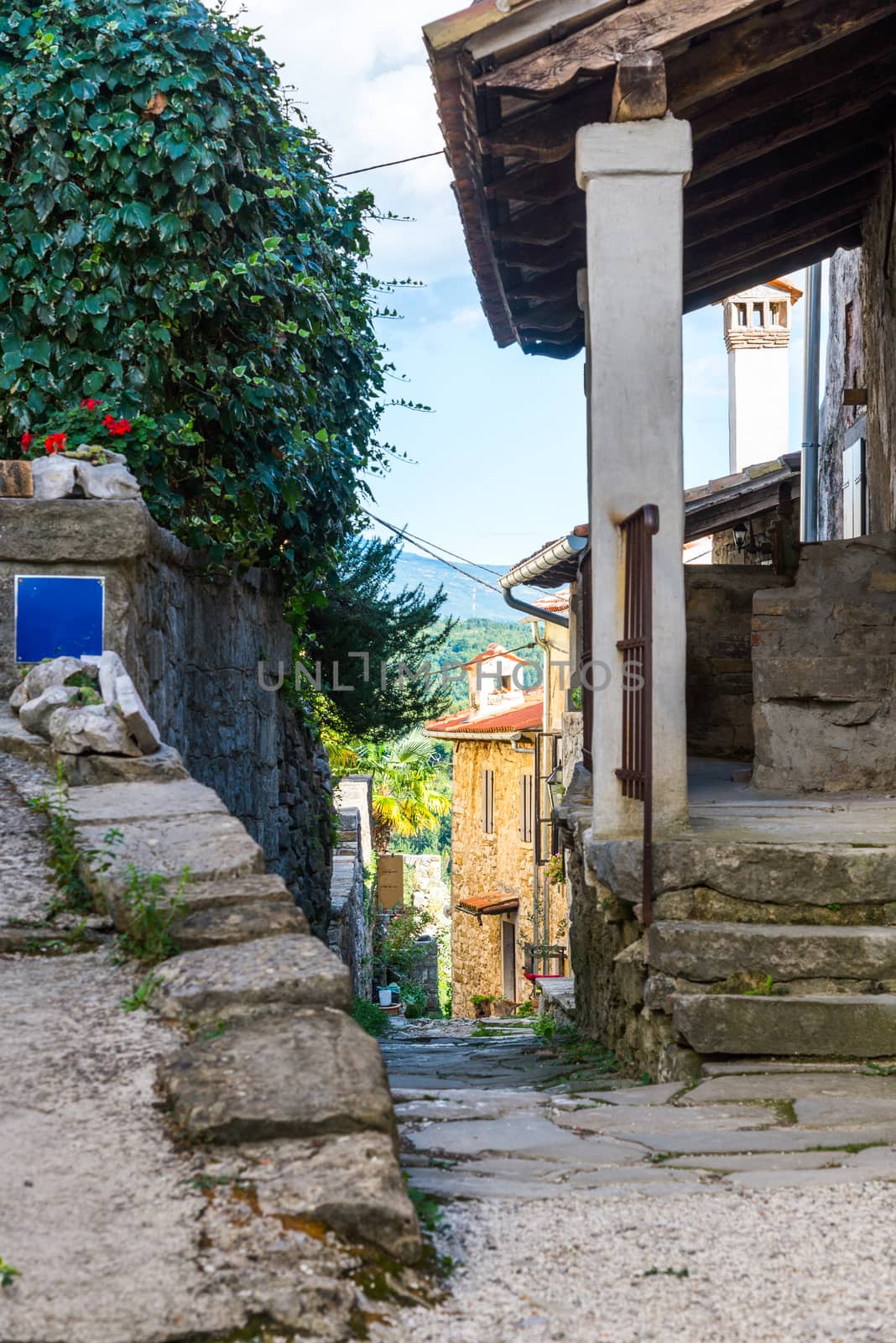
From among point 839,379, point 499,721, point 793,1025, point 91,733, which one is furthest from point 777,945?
point 499,721

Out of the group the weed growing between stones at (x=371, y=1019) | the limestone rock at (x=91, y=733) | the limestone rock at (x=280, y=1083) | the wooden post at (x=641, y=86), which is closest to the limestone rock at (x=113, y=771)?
the limestone rock at (x=91, y=733)

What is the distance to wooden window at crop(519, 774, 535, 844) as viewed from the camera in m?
19.3

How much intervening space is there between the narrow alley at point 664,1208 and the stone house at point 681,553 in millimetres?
384

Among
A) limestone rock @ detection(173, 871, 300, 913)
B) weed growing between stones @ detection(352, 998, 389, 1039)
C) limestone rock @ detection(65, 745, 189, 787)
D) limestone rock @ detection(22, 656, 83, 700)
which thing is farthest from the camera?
weed growing between stones @ detection(352, 998, 389, 1039)

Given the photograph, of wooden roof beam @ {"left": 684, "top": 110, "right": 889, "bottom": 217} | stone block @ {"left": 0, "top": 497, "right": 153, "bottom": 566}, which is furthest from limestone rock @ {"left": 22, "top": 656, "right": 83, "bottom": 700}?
wooden roof beam @ {"left": 684, "top": 110, "right": 889, "bottom": 217}

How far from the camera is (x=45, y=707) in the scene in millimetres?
3861

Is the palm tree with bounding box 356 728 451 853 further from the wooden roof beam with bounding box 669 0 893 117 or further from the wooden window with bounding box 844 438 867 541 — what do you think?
the wooden roof beam with bounding box 669 0 893 117

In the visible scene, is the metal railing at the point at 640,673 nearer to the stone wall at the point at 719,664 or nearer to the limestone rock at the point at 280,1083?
the limestone rock at the point at 280,1083

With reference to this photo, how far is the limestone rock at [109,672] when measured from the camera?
3.92 metres

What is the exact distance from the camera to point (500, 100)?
4.81m

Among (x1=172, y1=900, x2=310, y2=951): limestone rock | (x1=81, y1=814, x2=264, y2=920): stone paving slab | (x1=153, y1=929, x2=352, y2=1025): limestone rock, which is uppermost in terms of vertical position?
(x1=81, y1=814, x2=264, y2=920): stone paving slab

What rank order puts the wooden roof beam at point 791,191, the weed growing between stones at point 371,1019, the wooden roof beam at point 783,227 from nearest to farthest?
the wooden roof beam at point 791,191 → the wooden roof beam at point 783,227 → the weed growing between stones at point 371,1019

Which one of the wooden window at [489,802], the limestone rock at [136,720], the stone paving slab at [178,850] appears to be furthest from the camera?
the wooden window at [489,802]

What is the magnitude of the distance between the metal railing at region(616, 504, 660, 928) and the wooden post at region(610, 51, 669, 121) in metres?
1.47
